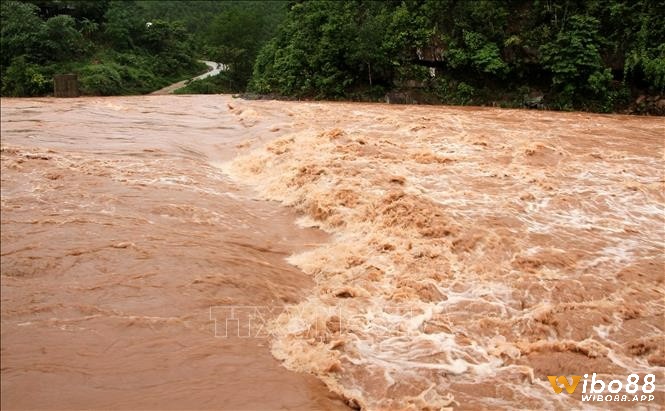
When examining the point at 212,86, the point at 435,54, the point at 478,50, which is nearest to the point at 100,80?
the point at 212,86

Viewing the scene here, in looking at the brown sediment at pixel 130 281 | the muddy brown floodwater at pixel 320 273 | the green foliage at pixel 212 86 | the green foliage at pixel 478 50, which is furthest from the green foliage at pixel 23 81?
the brown sediment at pixel 130 281

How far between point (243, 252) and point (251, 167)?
381cm

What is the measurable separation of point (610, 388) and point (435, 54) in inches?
599

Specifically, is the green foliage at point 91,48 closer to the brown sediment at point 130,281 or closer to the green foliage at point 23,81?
the green foliage at point 23,81

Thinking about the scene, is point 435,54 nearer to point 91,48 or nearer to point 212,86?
point 212,86

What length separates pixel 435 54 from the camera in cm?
1741

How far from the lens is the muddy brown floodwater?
343cm

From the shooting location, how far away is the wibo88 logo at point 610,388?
11.9ft

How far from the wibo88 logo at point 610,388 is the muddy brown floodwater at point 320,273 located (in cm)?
6

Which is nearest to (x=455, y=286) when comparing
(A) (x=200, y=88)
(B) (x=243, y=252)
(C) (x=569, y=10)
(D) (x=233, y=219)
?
(B) (x=243, y=252)

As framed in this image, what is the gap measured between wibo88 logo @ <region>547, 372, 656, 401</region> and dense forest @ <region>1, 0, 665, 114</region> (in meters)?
12.5

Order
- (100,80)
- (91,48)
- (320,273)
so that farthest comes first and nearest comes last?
(91,48) → (100,80) → (320,273)

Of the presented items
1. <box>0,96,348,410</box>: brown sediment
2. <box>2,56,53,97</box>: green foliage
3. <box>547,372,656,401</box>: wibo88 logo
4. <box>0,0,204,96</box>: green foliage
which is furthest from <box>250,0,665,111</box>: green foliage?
<box>547,372,656,401</box>: wibo88 logo

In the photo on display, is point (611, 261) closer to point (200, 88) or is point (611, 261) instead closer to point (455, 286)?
point (455, 286)
